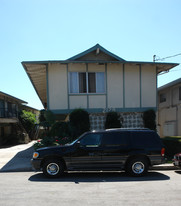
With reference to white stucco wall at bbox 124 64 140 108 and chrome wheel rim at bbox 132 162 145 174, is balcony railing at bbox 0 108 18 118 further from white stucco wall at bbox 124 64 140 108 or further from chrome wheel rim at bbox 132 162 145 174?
chrome wheel rim at bbox 132 162 145 174

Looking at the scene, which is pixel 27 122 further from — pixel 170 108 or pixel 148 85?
pixel 148 85

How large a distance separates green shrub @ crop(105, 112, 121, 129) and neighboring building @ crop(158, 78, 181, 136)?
6.08 metres

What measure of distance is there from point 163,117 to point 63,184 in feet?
50.6

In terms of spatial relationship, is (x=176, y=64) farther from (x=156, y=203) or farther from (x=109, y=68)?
(x=156, y=203)

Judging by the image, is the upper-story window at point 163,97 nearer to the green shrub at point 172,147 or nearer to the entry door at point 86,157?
the green shrub at point 172,147

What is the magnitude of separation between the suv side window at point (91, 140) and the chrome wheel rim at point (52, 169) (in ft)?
4.00

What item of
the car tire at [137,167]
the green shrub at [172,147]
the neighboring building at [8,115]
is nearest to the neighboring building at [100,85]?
the green shrub at [172,147]

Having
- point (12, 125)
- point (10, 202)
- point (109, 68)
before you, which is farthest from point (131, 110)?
point (12, 125)

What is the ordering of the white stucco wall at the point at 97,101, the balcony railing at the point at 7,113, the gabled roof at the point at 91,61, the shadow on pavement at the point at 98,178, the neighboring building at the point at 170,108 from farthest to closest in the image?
the balcony railing at the point at 7,113 → the neighboring building at the point at 170,108 → the white stucco wall at the point at 97,101 → the gabled roof at the point at 91,61 → the shadow on pavement at the point at 98,178

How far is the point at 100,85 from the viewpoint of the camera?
1222 cm

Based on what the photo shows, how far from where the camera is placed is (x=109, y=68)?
12.2 meters

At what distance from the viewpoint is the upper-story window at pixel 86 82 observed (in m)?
12.0

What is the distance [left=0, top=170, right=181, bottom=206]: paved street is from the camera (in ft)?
14.6

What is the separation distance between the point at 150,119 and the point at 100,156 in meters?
6.41
